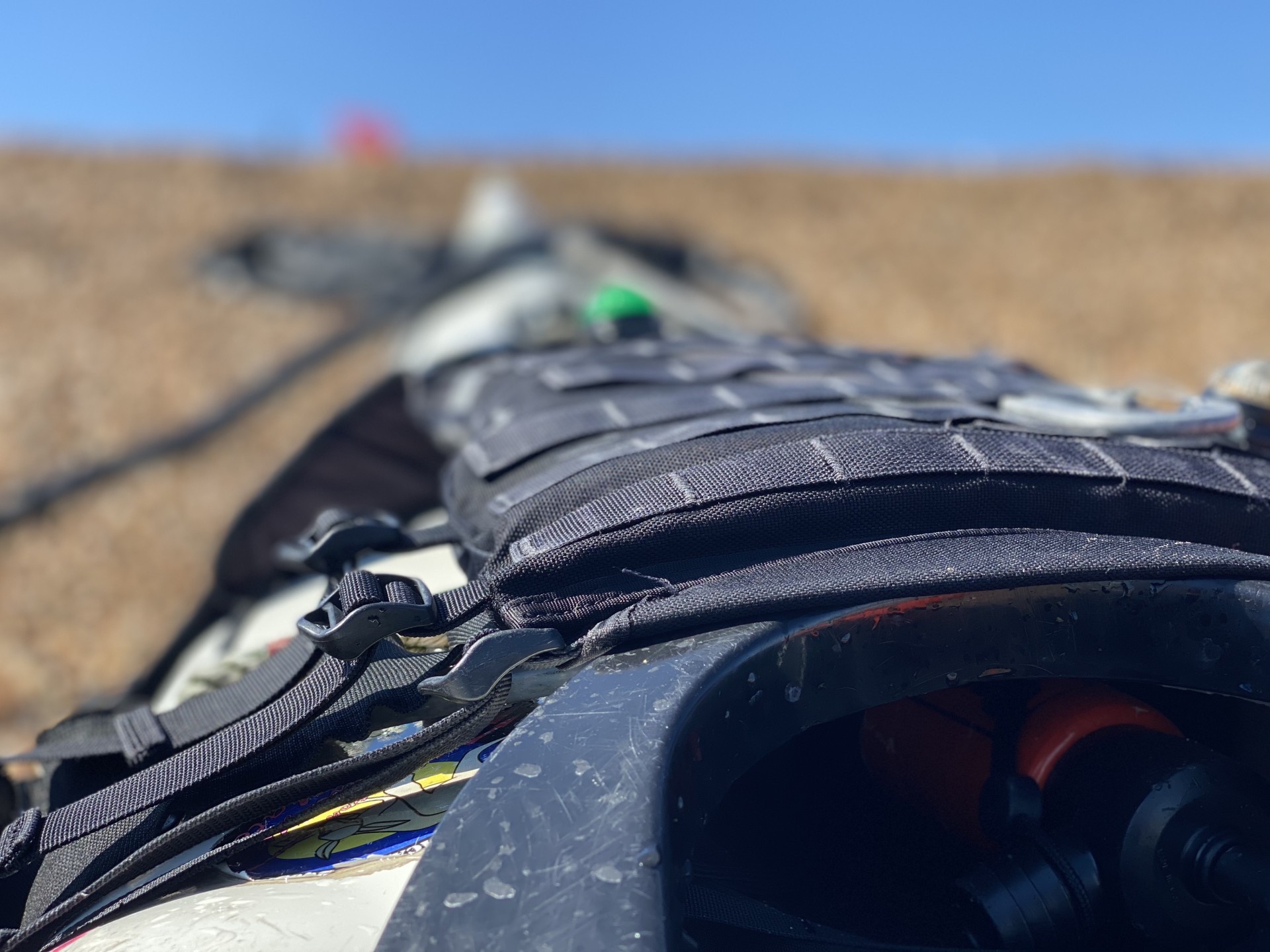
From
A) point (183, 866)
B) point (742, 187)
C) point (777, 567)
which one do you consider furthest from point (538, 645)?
point (742, 187)

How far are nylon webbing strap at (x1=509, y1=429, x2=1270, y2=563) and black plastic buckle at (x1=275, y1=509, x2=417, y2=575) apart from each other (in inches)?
14.2

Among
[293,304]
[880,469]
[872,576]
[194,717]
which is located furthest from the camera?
[293,304]

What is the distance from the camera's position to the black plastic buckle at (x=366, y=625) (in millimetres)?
936

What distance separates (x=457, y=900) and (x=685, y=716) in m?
0.21

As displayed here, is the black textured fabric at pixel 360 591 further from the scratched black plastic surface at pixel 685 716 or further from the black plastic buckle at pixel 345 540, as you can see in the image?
the black plastic buckle at pixel 345 540

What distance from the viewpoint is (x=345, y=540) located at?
130cm

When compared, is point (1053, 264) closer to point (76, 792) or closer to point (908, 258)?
point (908, 258)

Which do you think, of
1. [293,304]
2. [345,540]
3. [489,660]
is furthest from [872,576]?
[293,304]

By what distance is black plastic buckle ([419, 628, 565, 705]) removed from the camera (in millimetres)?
884

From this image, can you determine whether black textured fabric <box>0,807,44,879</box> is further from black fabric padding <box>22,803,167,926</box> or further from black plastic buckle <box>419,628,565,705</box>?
black plastic buckle <box>419,628,565,705</box>

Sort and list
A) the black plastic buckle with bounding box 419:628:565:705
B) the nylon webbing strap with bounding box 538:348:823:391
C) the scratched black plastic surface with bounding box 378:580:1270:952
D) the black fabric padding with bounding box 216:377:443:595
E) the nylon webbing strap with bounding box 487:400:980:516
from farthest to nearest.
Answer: the black fabric padding with bounding box 216:377:443:595 → the nylon webbing strap with bounding box 538:348:823:391 → the nylon webbing strap with bounding box 487:400:980:516 → the black plastic buckle with bounding box 419:628:565:705 → the scratched black plastic surface with bounding box 378:580:1270:952

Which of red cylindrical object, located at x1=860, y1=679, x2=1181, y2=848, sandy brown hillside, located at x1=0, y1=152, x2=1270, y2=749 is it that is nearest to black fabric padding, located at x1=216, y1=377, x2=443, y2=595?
red cylindrical object, located at x1=860, y1=679, x2=1181, y2=848

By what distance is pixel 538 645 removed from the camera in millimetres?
898

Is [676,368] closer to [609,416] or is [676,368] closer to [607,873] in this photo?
[609,416]
